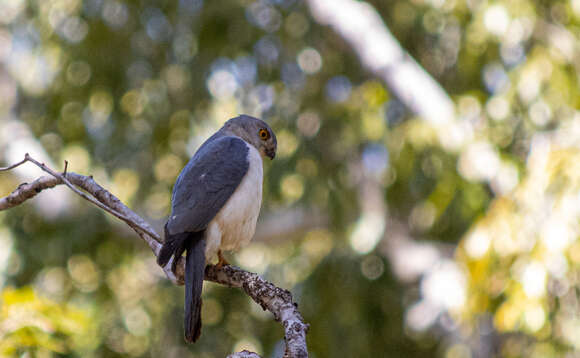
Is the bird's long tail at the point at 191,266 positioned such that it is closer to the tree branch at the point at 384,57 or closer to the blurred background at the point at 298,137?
the blurred background at the point at 298,137

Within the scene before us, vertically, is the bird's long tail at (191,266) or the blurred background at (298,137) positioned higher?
the blurred background at (298,137)

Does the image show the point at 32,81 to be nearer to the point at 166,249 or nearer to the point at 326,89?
the point at 326,89

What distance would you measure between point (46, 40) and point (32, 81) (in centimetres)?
77

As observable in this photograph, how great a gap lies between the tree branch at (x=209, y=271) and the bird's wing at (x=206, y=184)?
0.67 feet

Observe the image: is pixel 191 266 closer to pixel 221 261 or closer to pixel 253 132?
pixel 221 261

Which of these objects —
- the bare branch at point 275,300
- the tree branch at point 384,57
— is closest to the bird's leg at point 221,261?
the bare branch at point 275,300

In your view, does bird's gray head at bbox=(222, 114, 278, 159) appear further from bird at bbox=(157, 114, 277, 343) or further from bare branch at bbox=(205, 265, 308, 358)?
bare branch at bbox=(205, 265, 308, 358)

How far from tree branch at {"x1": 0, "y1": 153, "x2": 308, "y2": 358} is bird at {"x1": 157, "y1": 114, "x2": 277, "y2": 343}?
10 centimetres

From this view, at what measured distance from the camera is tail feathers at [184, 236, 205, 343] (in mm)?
3165

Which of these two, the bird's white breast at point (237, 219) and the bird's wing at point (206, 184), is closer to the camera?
the bird's wing at point (206, 184)

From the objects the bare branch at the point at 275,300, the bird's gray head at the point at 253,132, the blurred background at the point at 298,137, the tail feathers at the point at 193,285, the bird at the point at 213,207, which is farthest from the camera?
the blurred background at the point at 298,137

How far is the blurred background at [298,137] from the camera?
6512 mm

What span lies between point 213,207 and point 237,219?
153 millimetres

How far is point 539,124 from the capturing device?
21.6ft
